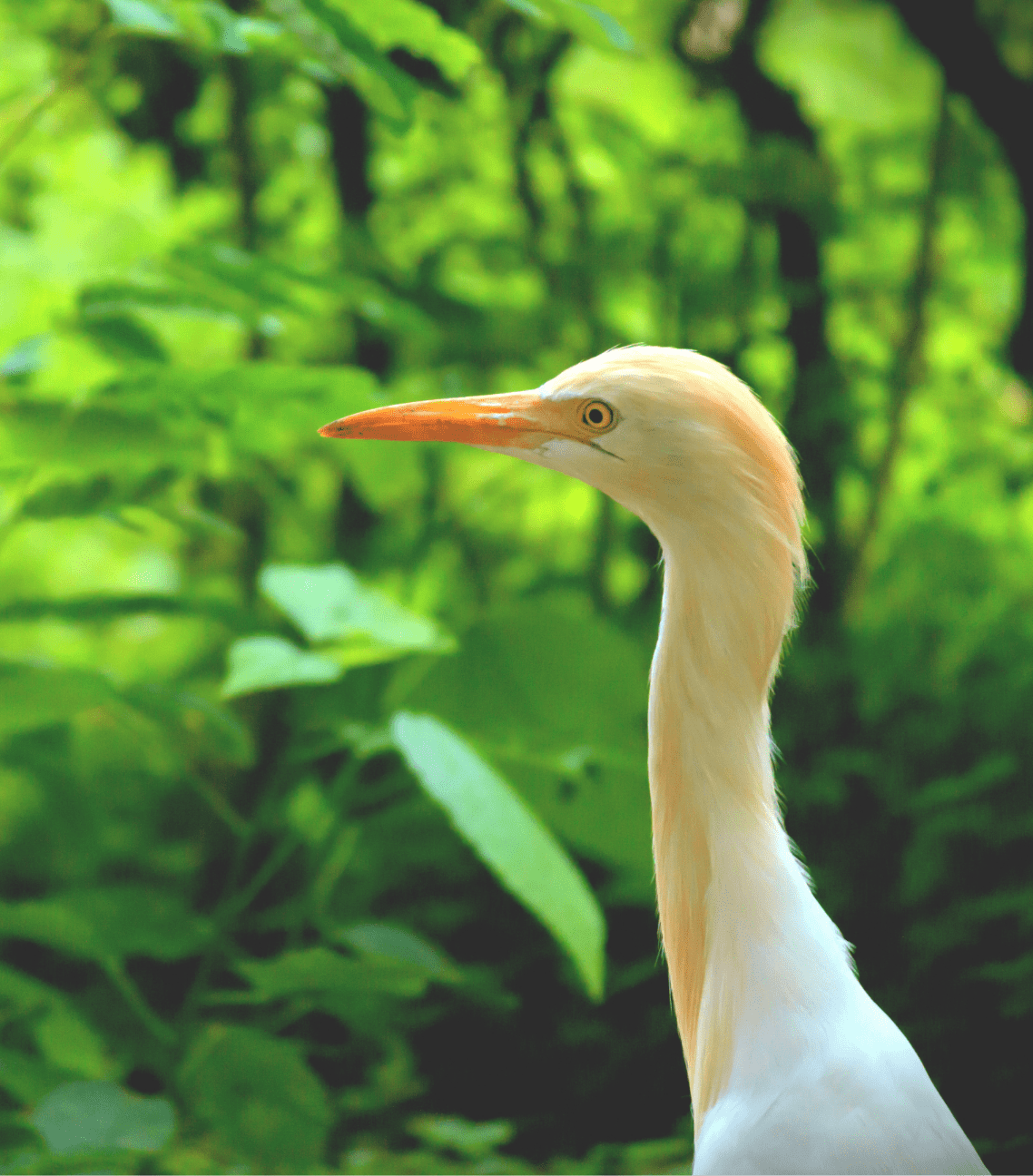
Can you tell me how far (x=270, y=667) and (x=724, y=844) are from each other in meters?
0.49

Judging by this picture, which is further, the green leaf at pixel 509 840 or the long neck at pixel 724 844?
the green leaf at pixel 509 840

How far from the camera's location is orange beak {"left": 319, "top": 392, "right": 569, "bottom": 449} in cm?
72

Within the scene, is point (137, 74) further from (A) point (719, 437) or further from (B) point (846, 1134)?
(B) point (846, 1134)

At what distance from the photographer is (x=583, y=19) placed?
2.63 ft

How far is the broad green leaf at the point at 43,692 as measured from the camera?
1.03 meters

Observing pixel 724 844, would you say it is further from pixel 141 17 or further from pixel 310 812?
pixel 310 812

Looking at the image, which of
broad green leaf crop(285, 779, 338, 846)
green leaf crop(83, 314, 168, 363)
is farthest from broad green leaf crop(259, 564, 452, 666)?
broad green leaf crop(285, 779, 338, 846)

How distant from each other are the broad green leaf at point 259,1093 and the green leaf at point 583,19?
96 cm

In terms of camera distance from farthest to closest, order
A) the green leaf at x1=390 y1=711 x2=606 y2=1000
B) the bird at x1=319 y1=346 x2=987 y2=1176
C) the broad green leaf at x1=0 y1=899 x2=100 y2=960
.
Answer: the broad green leaf at x1=0 y1=899 x2=100 y2=960
the green leaf at x1=390 y1=711 x2=606 y2=1000
the bird at x1=319 y1=346 x2=987 y2=1176

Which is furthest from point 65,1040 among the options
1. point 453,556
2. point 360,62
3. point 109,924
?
point 453,556

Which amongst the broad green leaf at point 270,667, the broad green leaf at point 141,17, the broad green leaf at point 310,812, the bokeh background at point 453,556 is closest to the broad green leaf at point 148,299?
the bokeh background at point 453,556

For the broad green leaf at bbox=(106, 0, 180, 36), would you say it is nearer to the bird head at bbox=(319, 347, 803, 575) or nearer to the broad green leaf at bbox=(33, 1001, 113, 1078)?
the bird head at bbox=(319, 347, 803, 575)

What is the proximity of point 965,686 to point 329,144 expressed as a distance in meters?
1.52

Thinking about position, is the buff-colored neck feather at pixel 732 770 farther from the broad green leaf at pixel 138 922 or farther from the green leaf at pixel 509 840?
the broad green leaf at pixel 138 922
